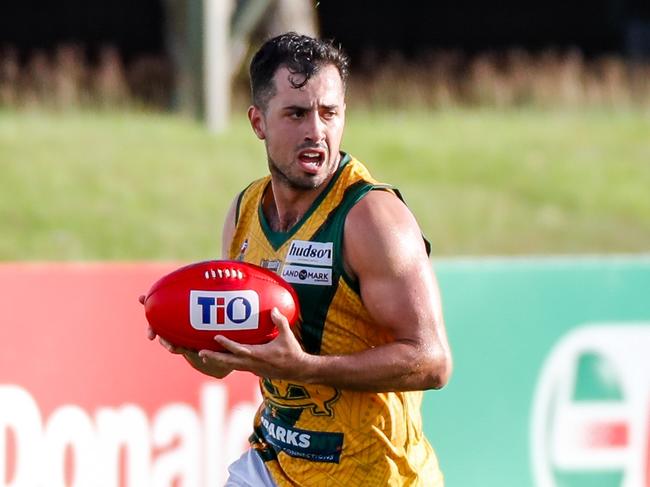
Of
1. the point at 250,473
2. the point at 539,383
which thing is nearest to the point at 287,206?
the point at 250,473

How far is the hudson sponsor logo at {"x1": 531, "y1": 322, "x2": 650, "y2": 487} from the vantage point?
24.2ft

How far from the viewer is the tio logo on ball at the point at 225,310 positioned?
13.5 ft

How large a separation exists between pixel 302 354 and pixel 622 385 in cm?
388

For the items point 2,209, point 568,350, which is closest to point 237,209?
point 568,350

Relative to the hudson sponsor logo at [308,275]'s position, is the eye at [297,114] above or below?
above

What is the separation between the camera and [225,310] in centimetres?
415

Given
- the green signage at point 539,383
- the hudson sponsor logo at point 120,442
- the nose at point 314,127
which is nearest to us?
the nose at point 314,127

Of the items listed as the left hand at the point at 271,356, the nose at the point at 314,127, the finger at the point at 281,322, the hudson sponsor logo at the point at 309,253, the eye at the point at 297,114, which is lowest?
the left hand at the point at 271,356

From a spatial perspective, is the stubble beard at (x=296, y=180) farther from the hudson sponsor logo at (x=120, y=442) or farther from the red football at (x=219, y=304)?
the hudson sponsor logo at (x=120, y=442)

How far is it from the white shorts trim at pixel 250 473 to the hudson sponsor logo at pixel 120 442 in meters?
1.86

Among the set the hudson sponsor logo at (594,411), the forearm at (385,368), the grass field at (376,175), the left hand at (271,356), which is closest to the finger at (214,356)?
the left hand at (271,356)

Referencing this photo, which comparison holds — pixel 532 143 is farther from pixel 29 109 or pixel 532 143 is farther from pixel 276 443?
pixel 276 443

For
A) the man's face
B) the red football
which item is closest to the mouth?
the man's face

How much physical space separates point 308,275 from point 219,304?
324mm
